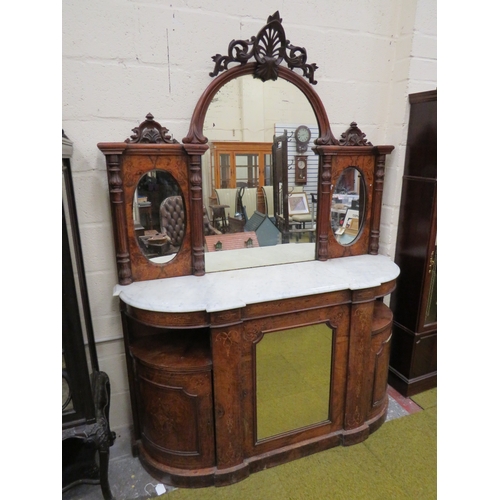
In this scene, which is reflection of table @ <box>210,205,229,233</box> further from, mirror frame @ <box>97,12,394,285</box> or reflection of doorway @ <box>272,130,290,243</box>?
reflection of doorway @ <box>272,130,290,243</box>

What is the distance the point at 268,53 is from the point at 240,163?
542 mm

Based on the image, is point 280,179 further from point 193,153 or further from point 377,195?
point 377,195

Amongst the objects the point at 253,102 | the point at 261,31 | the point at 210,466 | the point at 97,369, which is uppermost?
the point at 261,31

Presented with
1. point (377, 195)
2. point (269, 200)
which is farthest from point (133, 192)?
point (377, 195)

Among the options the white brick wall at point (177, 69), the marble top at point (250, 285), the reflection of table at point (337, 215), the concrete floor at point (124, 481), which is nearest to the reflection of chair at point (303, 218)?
the reflection of table at point (337, 215)

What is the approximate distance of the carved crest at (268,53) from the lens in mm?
1640

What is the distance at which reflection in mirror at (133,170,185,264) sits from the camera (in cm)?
166

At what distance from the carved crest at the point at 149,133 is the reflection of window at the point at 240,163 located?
0.84 feet

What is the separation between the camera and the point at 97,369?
1.79 meters

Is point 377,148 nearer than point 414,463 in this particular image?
No

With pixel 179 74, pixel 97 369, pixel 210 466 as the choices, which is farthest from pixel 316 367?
pixel 179 74

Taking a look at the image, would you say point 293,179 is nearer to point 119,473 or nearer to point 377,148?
point 377,148

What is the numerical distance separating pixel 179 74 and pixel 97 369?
5.01 ft

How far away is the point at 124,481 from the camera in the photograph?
1754 mm
